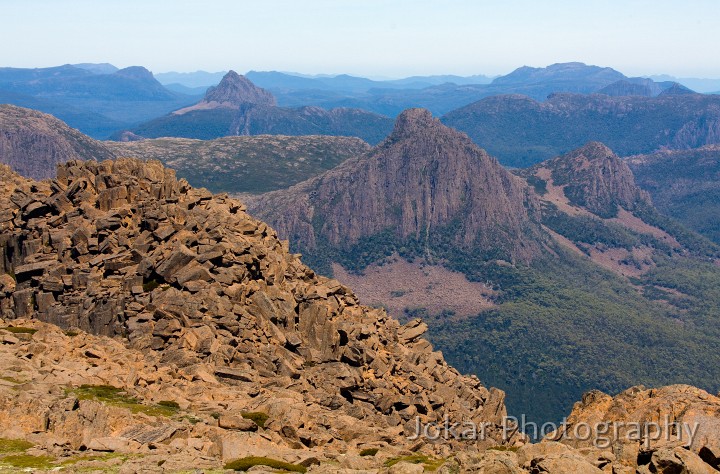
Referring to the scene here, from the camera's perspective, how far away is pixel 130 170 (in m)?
110

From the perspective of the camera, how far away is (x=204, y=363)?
259 feet

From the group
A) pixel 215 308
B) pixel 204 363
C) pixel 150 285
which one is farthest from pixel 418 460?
pixel 150 285

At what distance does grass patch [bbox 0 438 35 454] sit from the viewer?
55.2m

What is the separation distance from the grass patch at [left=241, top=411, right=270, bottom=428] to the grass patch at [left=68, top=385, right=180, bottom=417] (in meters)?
6.90

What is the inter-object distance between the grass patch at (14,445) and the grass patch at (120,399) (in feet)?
32.6

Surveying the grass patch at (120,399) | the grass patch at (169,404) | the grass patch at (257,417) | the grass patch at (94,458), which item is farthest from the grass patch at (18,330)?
the grass patch at (94,458)

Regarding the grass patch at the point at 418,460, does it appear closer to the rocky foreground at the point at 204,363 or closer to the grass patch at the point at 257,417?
the rocky foreground at the point at 204,363

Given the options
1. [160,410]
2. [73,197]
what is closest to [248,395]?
[160,410]

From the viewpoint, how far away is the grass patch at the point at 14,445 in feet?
181

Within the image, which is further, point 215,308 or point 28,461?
point 215,308

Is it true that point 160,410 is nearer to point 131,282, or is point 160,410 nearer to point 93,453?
point 93,453

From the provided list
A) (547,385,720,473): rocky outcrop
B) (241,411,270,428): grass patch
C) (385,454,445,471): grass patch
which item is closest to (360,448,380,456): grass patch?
(385,454,445,471): grass patch

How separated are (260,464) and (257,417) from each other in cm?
1196

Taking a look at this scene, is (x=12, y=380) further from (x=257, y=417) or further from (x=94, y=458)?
(x=257, y=417)
